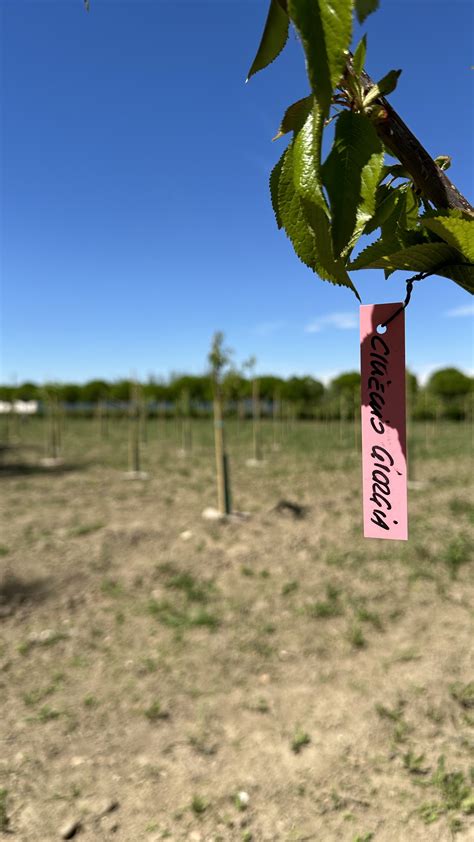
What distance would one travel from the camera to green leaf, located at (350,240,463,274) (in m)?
0.70

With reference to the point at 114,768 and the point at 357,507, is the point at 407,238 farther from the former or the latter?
the point at 357,507

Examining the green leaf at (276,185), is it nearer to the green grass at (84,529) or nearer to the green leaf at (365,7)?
the green leaf at (365,7)

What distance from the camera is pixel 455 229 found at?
651mm

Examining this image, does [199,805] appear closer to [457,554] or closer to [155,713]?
[155,713]

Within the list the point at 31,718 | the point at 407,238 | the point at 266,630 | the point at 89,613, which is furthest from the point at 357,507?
the point at 407,238

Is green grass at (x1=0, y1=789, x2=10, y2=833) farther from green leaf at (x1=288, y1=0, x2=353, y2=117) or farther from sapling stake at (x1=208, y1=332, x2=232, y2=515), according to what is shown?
sapling stake at (x1=208, y1=332, x2=232, y2=515)

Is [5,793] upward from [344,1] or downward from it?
downward

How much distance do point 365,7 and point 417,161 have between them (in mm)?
211

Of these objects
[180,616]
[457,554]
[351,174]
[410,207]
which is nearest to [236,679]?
[180,616]

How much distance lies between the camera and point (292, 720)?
293 cm

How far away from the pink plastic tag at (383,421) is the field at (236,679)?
1.77 m

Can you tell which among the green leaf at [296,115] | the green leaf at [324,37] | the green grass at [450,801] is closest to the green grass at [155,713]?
the green grass at [450,801]

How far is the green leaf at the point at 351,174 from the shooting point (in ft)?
2.01

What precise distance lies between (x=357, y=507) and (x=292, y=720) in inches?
199
